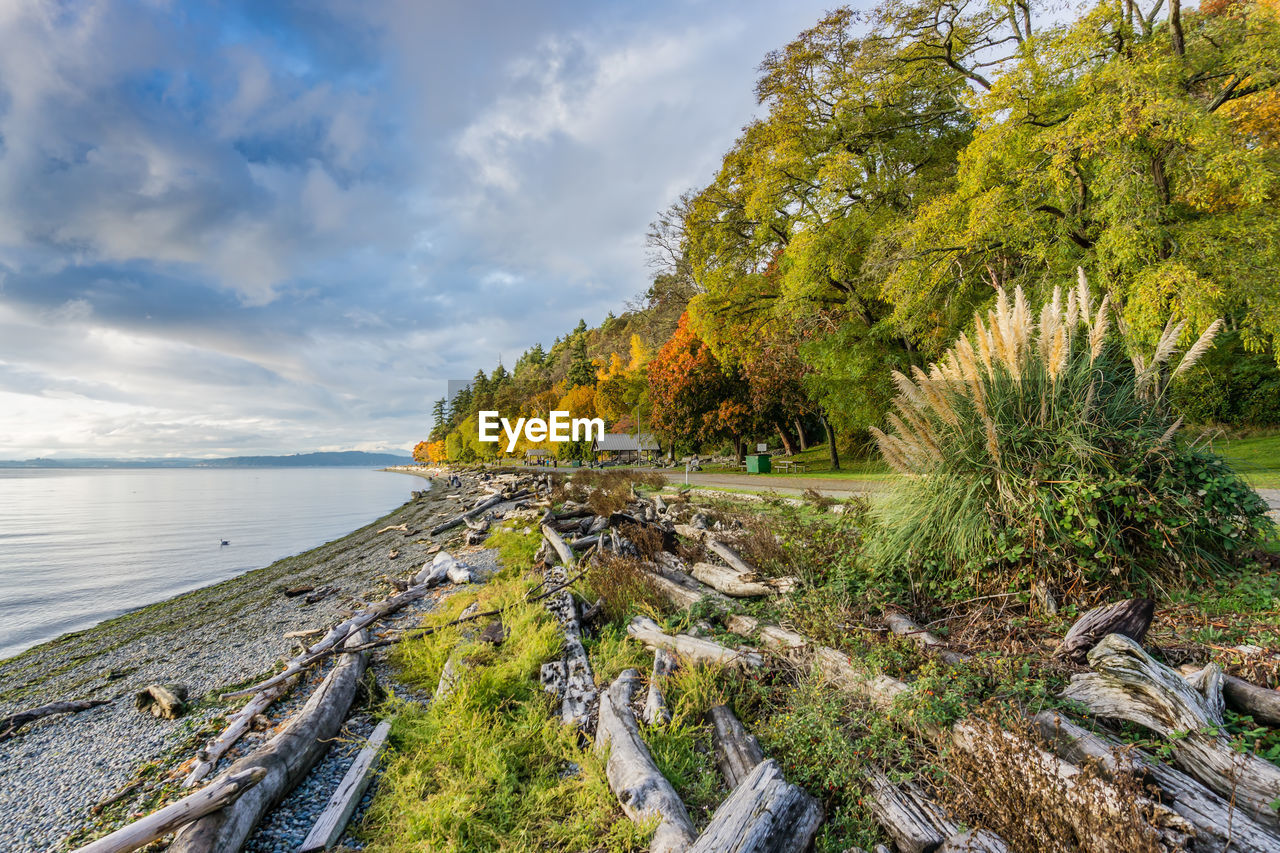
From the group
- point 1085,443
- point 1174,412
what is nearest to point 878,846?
point 1085,443

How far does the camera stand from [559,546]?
31.6 feet

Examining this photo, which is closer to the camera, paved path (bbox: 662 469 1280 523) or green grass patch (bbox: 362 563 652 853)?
green grass patch (bbox: 362 563 652 853)

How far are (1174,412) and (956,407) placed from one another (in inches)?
88.5

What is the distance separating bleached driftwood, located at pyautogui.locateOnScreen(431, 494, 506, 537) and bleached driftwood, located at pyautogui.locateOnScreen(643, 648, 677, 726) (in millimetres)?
15222

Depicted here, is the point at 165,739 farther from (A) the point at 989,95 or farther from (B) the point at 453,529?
(A) the point at 989,95

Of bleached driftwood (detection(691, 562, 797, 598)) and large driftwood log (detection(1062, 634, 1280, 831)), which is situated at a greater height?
large driftwood log (detection(1062, 634, 1280, 831))

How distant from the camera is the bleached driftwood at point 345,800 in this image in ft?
10.4

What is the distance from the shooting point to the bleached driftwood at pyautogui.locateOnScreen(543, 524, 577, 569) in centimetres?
862

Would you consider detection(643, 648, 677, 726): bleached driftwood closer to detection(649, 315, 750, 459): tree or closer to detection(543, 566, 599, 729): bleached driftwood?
detection(543, 566, 599, 729): bleached driftwood

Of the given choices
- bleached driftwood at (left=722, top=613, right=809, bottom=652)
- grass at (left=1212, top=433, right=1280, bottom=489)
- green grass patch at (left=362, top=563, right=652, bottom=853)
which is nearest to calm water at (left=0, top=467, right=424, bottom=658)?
green grass patch at (left=362, top=563, right=652, bottom=853)

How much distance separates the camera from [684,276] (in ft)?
116

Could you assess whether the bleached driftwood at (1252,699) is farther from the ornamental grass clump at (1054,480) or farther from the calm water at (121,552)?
the calm water at (121,552)

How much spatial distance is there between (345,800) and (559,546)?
6203mm

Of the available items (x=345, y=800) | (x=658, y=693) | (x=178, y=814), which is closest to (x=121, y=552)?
(x=178, y=814)
